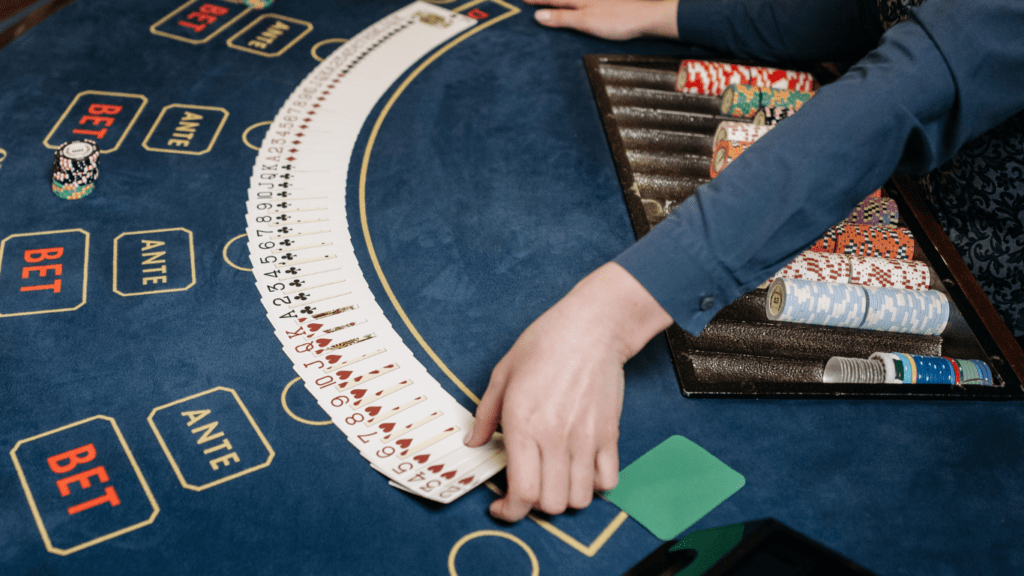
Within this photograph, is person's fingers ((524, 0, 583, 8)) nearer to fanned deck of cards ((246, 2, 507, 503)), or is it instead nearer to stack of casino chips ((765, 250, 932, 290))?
fanned deck of cards ((246, 2, 507, 503))

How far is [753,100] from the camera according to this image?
9.32ft

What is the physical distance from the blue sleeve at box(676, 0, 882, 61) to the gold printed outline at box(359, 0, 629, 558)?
876 millimetres

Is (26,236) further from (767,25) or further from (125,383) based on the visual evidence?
(767,25)

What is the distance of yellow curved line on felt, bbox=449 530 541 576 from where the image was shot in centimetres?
146

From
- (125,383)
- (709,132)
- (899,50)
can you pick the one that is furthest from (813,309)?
(125,383)

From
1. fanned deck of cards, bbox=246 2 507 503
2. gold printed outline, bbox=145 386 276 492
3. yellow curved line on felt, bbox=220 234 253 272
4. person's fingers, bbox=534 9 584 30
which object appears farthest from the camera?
person's fingers, bbox=534 9 584 30

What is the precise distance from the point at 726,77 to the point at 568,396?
6.61ft

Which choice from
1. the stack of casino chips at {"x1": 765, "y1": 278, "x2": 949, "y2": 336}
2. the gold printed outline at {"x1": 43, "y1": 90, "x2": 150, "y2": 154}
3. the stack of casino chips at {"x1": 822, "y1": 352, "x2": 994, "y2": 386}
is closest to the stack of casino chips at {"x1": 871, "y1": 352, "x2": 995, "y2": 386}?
the stack of casino chips at {"x1": 822, "y1": 352, "x2": 994, "y2": 386}

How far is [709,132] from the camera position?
2.81m

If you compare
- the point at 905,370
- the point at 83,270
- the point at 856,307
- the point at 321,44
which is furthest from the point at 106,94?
the point at 905,370

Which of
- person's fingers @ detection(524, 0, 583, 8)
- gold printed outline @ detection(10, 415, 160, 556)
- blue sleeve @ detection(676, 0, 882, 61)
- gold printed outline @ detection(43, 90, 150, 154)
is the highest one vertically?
blue sleeve @ detection(676, 0, 882, 61)

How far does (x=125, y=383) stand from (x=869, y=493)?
1.70 m

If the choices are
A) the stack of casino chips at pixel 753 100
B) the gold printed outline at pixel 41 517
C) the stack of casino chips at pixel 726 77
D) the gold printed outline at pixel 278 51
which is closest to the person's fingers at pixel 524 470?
the gold printed outline at pixel 41 517

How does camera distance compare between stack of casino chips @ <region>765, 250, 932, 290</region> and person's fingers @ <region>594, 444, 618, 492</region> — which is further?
stack of casino chips @ <region>765, 250, 932, 290</region>
